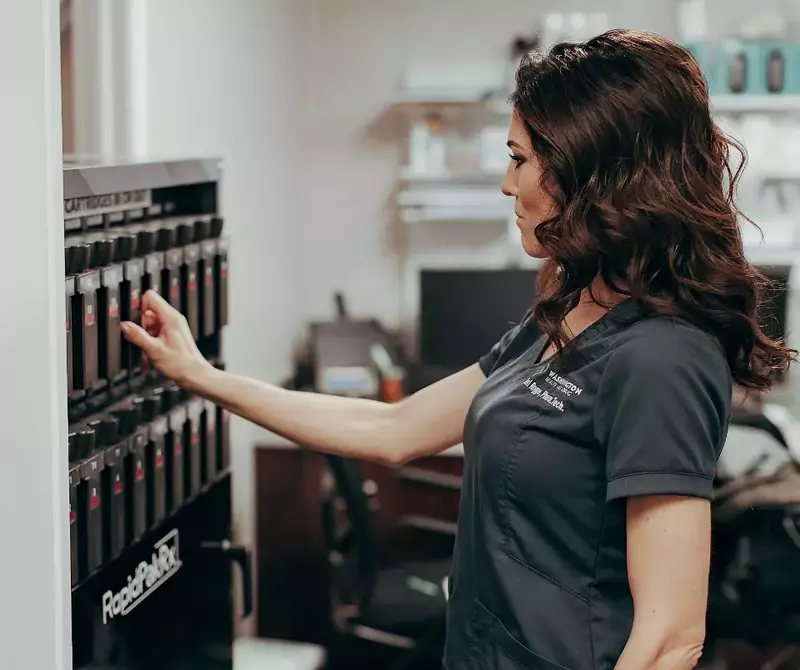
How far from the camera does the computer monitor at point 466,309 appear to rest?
3.67 metres

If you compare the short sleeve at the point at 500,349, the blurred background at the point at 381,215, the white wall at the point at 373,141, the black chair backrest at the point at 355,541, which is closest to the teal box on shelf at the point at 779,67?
the blurred background at the point at 381,215

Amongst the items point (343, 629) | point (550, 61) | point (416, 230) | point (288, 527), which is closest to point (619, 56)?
point (550, 61)

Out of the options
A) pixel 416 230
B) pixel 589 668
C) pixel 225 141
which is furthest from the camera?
pixel 416 230

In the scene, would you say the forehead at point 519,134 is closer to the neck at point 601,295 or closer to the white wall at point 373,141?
the neck at point 601,295

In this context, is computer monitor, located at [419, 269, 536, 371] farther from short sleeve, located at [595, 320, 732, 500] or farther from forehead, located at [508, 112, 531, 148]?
short sleeve, located at [595, 320, 732, 500]

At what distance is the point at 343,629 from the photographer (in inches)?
113

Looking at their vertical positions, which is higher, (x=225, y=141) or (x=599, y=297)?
(x=225, y=141)

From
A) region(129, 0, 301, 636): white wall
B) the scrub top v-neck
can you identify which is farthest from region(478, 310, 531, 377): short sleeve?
region(129, 0, 301, 636): white wall

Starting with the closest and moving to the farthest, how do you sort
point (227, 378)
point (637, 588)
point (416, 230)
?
point (637, 588), point (227, 378), point (416, 230)

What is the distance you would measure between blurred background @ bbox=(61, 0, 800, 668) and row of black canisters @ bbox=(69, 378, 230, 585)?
1.06 metres

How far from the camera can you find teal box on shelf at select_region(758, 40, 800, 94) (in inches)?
139

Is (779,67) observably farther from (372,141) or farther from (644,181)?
(644,181)

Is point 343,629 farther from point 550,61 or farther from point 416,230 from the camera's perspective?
point 550,61

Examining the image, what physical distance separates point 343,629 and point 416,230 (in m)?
1.53
